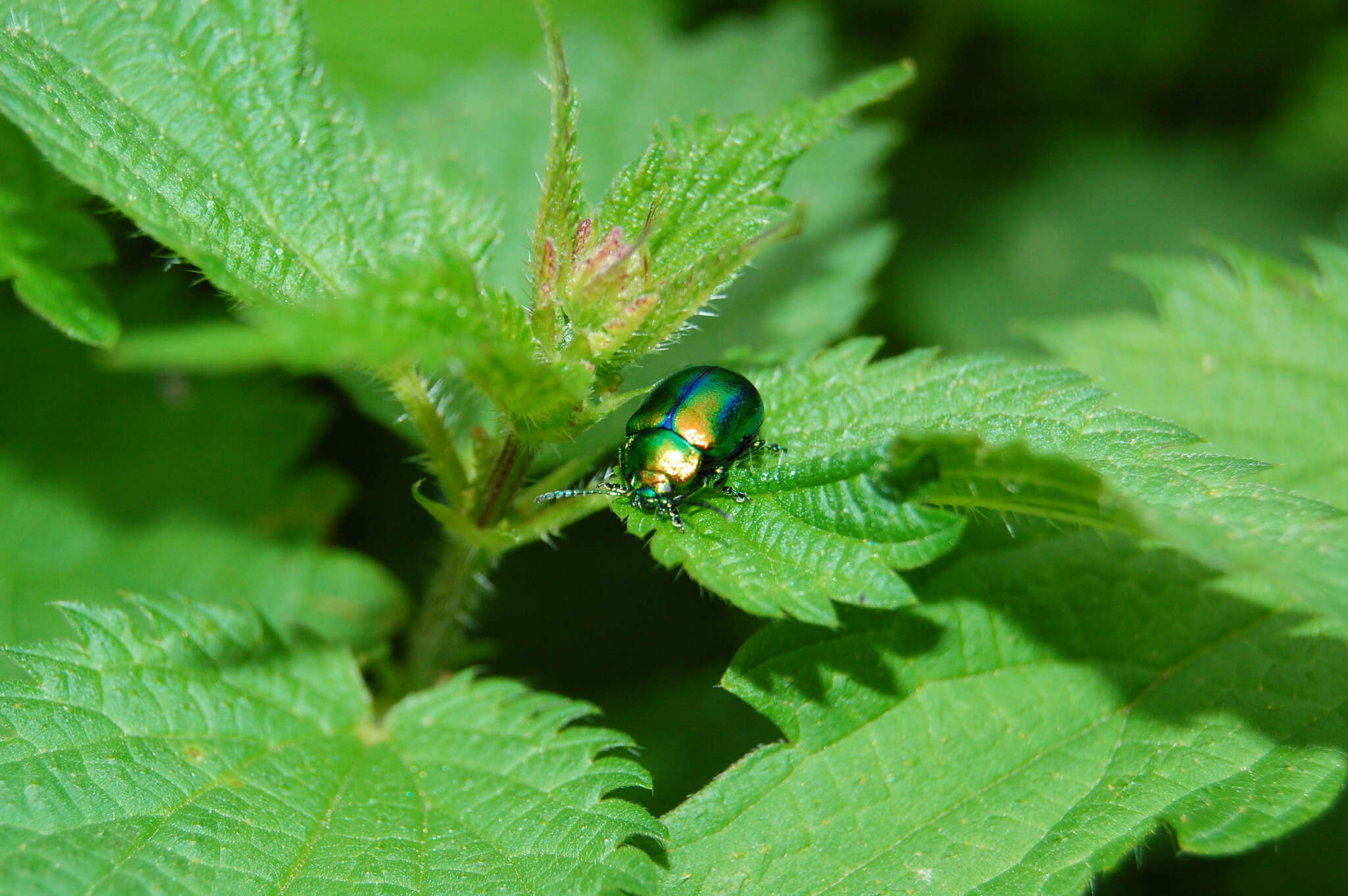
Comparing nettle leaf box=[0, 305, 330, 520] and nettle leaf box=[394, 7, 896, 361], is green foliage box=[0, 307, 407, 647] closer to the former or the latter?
nettle leaf box=[0, 305, 330, 520]

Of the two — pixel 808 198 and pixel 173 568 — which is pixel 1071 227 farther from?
pixel 173 568

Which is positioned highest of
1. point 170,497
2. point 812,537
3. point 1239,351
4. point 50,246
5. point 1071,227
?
point 1071,227

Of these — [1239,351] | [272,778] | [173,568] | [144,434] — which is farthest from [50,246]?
[1239,351]

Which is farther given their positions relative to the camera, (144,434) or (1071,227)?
(1071,227)

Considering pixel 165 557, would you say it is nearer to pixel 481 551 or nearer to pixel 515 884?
pixel 481 551

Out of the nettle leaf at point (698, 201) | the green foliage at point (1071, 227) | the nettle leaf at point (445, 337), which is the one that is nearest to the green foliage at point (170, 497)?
the nettle leaf at point (445, 337)

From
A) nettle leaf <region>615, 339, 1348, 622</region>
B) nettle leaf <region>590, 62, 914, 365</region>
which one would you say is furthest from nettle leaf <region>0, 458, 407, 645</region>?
nettle leaf <region>590, 62, 914, 365</region>

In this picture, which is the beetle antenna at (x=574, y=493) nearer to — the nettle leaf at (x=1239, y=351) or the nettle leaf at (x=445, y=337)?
the nettle leaf at (x=445, y=337)
